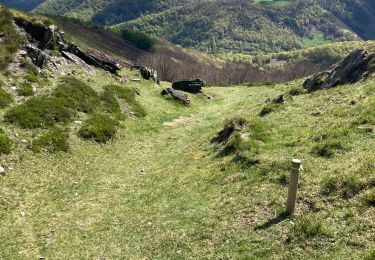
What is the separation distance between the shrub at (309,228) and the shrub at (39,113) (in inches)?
1014

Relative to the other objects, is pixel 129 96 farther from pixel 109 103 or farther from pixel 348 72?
pixel 348 72

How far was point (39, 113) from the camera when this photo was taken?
35250 mm

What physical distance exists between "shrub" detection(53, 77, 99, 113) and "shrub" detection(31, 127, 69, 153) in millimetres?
7289

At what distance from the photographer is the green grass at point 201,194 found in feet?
53.4

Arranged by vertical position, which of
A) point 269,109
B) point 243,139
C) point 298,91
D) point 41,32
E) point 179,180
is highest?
point 243,139

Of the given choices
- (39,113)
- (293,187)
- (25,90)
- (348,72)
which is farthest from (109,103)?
(293,187)

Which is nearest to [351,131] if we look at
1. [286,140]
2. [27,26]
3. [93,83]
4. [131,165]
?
[286,140]

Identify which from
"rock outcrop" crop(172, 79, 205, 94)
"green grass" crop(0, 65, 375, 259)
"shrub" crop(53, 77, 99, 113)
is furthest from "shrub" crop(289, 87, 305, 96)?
"shrub" crop(53, 77, 99, 113)

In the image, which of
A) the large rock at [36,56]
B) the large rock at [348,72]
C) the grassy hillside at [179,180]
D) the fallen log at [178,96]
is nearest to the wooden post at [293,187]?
the grassy hillside at [179,180]

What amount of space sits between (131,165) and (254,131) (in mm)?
10952

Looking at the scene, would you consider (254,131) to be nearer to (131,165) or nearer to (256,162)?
(256,162)

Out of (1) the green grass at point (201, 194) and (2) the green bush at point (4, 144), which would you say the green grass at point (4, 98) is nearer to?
(1) the green grass at point (201, 194)

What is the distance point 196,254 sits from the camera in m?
16.8

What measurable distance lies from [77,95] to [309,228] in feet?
112
